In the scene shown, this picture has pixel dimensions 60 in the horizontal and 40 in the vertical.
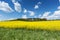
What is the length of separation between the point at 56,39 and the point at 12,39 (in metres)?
2.50

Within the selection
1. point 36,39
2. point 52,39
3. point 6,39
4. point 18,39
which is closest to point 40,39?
point 36,39

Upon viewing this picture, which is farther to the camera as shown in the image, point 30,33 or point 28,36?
point 30,33

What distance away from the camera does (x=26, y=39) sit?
7.67 meters

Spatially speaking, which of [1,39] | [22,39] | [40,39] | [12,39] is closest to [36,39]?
[40,39]

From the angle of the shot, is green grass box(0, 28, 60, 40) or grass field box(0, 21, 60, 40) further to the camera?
grass field box(0, 21, 60, 40)

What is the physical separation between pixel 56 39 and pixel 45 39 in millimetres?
662

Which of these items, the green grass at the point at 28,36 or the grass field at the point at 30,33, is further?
the grass field at the point at 30,33

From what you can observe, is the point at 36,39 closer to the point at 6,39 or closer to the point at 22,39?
the point at 22,39

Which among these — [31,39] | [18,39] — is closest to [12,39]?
[18,39]

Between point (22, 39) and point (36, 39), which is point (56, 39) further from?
point (22, 39)

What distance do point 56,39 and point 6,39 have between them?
2.83 m

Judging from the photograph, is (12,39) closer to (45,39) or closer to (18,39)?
(18,39)

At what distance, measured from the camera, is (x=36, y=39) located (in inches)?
303

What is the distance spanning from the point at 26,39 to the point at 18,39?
44 cm
